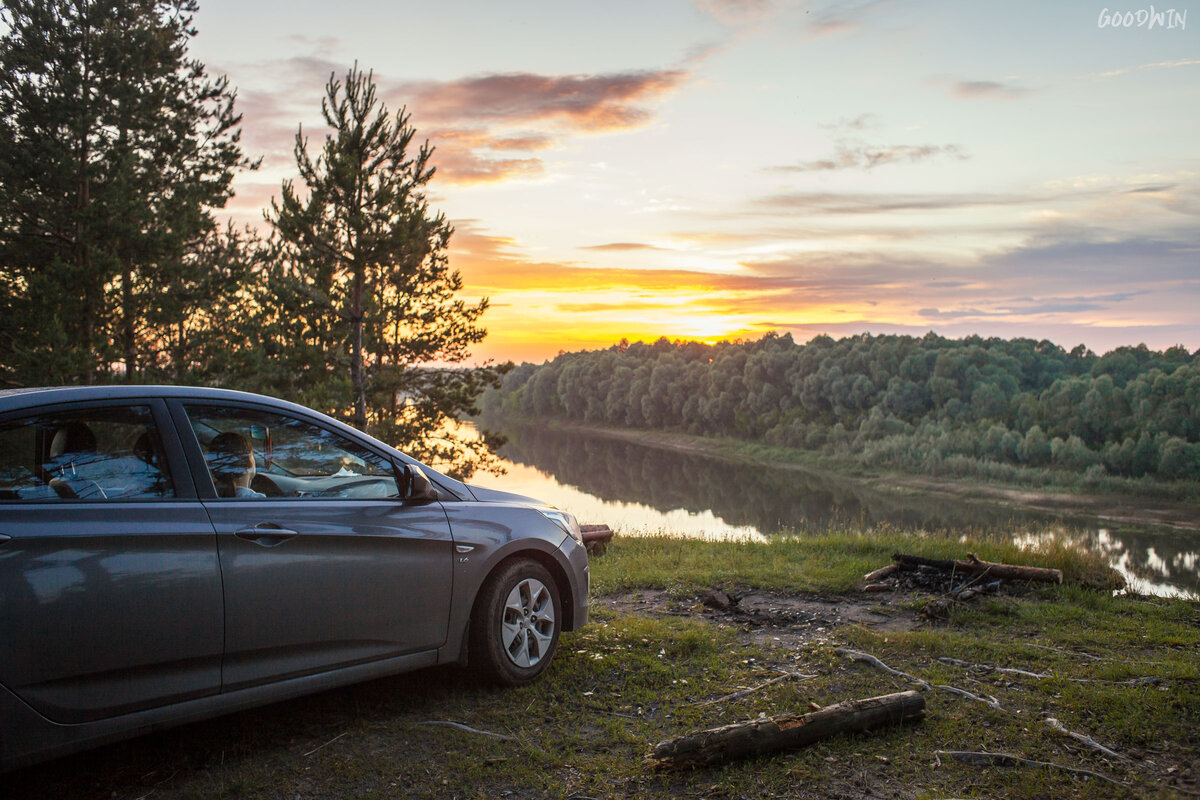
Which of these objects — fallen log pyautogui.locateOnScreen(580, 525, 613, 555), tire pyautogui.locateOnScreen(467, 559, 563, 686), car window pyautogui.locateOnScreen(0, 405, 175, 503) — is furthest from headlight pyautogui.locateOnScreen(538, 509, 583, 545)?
fallen log pyautogui.locateOnScreen(580, 525, 613, 555)

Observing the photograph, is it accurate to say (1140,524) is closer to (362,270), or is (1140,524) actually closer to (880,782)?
(362,270)

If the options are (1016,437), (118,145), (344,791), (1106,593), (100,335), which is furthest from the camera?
(1016,437)

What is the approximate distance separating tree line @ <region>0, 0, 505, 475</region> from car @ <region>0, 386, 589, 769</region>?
41.5 feet

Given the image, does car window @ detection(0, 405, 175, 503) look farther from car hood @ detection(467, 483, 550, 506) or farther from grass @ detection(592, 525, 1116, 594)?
grass @ detection(592, 525, 1116, 594)

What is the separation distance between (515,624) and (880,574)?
4.36m

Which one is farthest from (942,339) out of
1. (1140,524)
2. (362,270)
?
(362,270)

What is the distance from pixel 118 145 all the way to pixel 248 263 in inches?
146

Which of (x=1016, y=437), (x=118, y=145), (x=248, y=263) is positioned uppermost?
(x=118, y=145)

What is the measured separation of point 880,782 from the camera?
132 inches

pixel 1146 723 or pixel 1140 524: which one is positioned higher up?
pixel 1146 723

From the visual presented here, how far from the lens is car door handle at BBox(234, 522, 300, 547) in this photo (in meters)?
3.42

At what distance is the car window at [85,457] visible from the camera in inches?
119

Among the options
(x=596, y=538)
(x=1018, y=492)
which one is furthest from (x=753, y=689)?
(x=1018, y=492)

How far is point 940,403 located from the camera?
7450 cm
